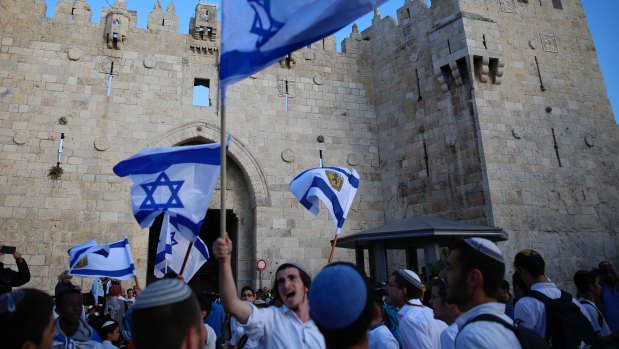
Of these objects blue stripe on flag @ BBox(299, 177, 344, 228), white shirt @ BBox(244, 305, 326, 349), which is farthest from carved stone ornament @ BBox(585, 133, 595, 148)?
white shirt @ BBox(244, 305, 326, 349)

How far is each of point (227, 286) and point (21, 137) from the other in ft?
36.7

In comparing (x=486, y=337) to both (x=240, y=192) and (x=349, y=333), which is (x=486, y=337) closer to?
(x=349, y=333)

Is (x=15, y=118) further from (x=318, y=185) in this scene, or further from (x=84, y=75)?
(x=318, y=185)

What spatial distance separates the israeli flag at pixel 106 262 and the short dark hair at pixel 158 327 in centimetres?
542

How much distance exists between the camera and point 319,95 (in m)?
13.8

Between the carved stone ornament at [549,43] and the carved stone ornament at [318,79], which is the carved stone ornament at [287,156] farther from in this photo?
the carved stone ornament at [549,43]

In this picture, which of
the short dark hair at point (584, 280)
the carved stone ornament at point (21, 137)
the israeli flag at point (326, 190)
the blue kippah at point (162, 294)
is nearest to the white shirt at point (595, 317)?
the short dark hair at point (584, 280)

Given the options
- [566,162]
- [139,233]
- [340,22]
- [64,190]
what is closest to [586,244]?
[566,162]

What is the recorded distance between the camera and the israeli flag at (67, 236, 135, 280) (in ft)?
21.5

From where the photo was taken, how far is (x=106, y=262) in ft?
22.0

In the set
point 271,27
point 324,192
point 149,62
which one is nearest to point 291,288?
point 271,27

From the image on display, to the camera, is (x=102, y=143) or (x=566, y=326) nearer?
(x=566, y=326)

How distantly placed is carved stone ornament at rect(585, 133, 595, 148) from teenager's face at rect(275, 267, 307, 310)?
12092 millimetres

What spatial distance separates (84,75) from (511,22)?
12305mm
